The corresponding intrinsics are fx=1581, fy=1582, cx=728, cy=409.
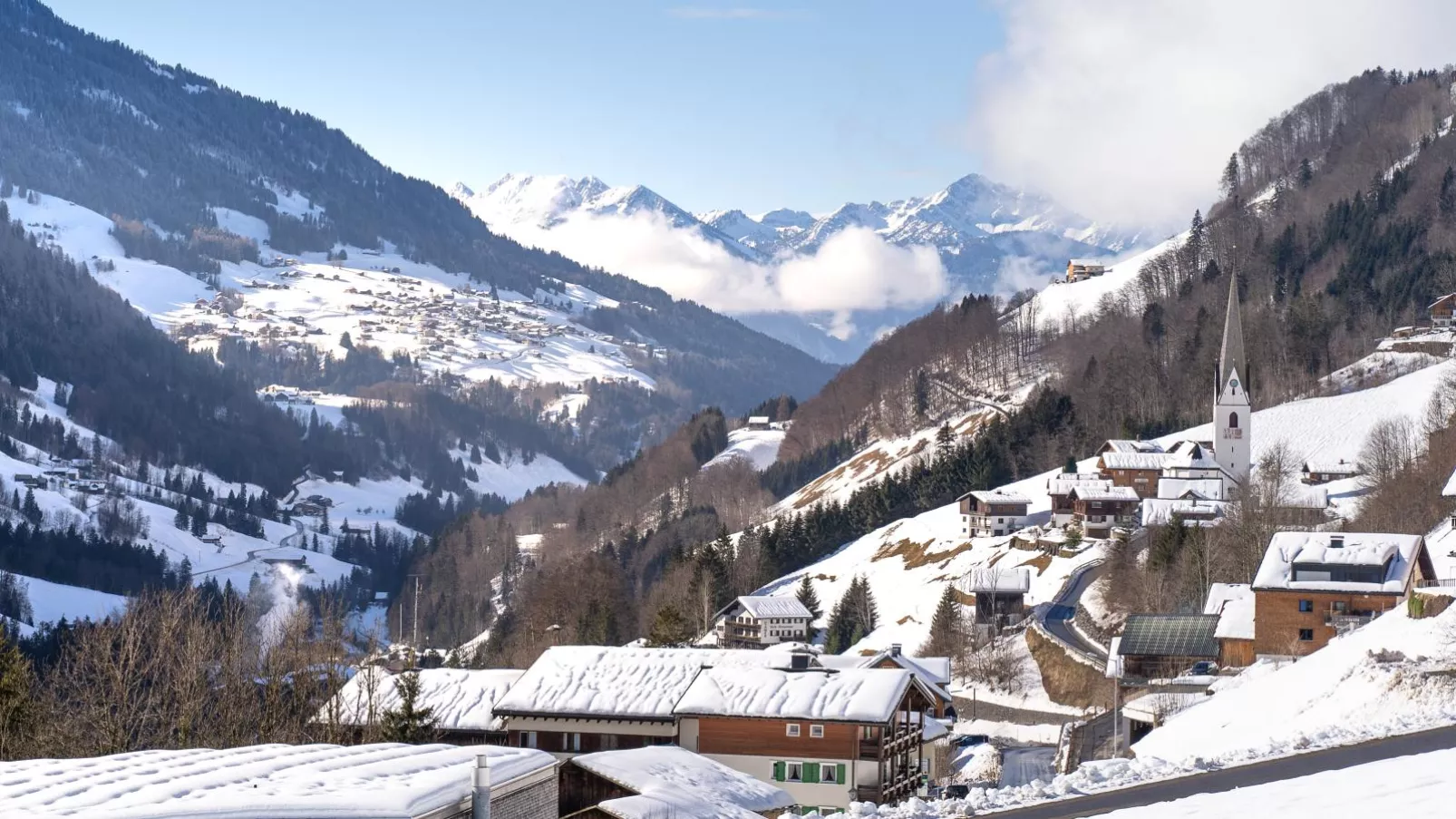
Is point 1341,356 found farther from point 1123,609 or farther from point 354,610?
point 354,610

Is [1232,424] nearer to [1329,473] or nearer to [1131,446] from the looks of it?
[1131,446]

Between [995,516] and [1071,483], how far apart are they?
209 inches

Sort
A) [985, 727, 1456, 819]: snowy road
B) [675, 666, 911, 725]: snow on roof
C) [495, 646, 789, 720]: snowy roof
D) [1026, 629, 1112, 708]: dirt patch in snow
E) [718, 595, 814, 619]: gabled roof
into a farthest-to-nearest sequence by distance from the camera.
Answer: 1. [718, 595, 814, 619]: gabled roof
2. [1026, 629, 1112, 708]: dirt patch in snow
3. [495, 646, 789, 720]: snowy roof
4. [675, 666, 911, 725]: snow on roof
5. [985, 727, 1456, 819]: snowy road

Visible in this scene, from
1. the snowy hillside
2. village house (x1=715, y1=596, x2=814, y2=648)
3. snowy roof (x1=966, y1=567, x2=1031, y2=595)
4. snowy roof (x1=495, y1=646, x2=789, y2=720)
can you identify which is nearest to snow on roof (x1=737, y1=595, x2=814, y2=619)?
village house (x1=715, y1=596, x2=814, y2=648)

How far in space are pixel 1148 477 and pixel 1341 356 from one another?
3686 cm

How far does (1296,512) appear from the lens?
86000 mm

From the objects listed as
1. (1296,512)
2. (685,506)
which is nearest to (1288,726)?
(1296,512)

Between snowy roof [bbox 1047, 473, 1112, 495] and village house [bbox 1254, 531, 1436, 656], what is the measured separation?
41989 mm

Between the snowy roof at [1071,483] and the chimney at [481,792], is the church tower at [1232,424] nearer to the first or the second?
the snowy roof at [1071,483]

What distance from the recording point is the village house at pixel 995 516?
338 feet

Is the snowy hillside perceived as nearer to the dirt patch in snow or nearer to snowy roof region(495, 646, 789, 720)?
the dirt patch in snow

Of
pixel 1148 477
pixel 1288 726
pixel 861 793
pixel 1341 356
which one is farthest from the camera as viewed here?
pixel 1341 356

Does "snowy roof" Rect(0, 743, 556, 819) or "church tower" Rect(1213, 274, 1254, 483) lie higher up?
"church tower" Rect(1213, 274, 1254, 483)

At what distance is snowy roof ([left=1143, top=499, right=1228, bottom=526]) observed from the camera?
9131cm
